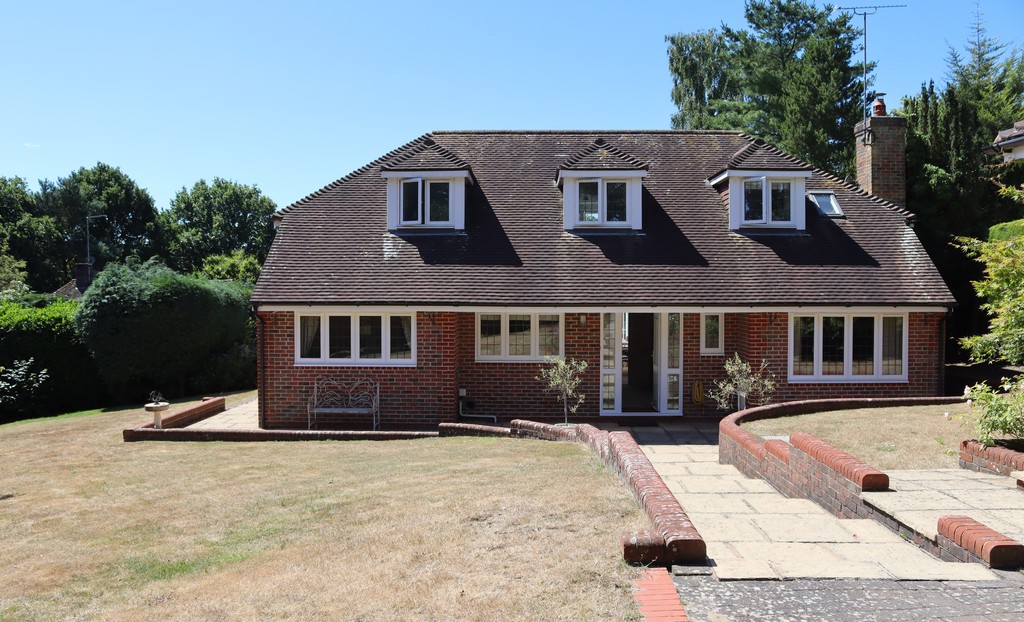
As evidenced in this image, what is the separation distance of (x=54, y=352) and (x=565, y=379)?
17.6 meters

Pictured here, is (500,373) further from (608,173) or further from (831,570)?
(831,570)

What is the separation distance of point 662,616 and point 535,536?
6.35ft

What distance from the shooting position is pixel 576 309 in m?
16.2

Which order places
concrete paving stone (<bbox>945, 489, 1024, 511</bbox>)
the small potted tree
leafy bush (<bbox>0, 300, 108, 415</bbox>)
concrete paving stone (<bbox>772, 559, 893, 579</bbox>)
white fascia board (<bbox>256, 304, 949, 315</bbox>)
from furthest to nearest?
leafy bush (<bbox>0, 300, 108, 415</bbox>) < white fascia board (<bbox>256, 304, 949, 315</bbox>) < the small potted tree < concrete paving stone (<bbox>945, 489, 1024, 511</bbox>) < concrete paving stone (<bbox>772, 559, 893, 579</bbox>)

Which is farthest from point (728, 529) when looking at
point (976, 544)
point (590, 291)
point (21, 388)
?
point (21, 388)

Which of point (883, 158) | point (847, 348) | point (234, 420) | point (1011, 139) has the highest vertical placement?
point (883, 158)

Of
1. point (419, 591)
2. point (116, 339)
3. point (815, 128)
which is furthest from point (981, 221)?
point (116, 339)

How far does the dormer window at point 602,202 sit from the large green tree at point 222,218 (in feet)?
169

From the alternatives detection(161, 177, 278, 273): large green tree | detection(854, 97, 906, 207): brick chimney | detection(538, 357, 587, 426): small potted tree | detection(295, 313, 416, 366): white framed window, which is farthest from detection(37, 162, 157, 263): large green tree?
detection(854, 97, 906, 207): brick chimney

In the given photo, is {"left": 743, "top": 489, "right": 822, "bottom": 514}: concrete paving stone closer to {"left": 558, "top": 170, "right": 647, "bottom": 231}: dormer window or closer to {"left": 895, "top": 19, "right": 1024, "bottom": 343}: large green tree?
{"left": 558, "top": 170, "right": 647, "bottom": 231}: dormer window

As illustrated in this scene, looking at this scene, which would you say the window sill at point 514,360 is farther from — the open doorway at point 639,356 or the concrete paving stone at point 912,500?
the concrete paving stone at point 912,500

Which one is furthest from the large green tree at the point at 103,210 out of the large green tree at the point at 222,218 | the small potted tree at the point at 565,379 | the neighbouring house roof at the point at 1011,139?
the neighbouring house roof at the point at 1011,139

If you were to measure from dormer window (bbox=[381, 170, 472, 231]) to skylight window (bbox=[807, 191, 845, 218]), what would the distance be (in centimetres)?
896

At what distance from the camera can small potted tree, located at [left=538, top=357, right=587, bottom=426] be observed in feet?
50.4
